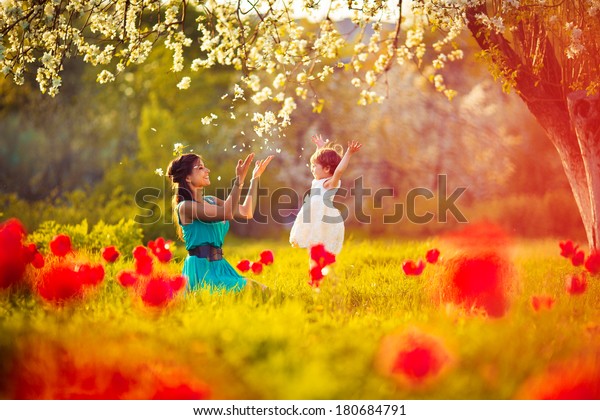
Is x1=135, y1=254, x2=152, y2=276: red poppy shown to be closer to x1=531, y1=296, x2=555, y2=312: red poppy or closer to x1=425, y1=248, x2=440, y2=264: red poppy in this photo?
x1=425, y1=248, x2=440, y2=264: red poppy

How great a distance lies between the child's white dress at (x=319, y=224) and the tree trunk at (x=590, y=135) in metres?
2.65

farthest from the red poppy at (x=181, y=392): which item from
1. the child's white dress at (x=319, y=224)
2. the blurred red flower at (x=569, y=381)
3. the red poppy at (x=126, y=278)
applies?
the child's white dress at (x=319, y=224)

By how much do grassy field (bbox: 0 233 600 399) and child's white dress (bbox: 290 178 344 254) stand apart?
2109 millimetres

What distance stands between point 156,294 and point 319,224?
3148 millimetres

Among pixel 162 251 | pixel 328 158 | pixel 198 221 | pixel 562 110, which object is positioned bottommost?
pixel 162 251

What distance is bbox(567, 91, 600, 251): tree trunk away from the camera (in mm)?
6766

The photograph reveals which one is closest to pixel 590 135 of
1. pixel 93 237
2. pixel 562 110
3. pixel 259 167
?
pixel 562 110

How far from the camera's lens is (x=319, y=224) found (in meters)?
7.55

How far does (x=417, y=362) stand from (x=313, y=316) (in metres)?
1.52

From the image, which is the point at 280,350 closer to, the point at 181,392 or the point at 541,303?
the point at 181,392

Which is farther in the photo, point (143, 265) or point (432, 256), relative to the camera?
point (432, 256)

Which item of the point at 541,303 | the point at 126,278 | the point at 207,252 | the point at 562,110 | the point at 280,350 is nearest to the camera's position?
the point at 280,350

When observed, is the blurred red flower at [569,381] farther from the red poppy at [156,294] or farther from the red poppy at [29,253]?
the red poppy at [29,253]

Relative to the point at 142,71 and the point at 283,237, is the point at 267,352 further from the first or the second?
the point at 142,71
